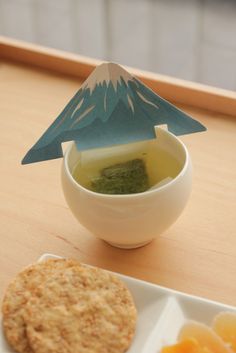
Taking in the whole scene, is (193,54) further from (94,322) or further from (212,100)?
(94,322)

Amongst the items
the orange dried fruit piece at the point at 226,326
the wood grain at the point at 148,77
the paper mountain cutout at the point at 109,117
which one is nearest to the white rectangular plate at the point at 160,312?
the orange dried fruit piece at the point at 226,326

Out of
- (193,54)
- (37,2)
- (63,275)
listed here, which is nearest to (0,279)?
(63,275)

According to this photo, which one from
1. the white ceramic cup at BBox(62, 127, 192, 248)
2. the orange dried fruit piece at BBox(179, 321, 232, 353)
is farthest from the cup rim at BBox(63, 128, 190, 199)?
the orange dried fruit piece at BBox(179, 321, 232, 353)

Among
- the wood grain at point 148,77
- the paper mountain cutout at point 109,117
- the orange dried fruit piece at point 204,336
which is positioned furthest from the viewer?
the wood grain at point 148,77

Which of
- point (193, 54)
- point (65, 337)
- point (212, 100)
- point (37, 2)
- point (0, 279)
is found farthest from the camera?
point (37, 2)

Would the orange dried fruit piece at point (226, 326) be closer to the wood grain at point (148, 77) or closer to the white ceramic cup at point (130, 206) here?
the white ceramic cup at point (130, 206)

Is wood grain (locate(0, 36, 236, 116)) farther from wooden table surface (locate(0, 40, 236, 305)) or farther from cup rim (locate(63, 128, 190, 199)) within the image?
cup rim (locate(63, 128, 190, 199))
